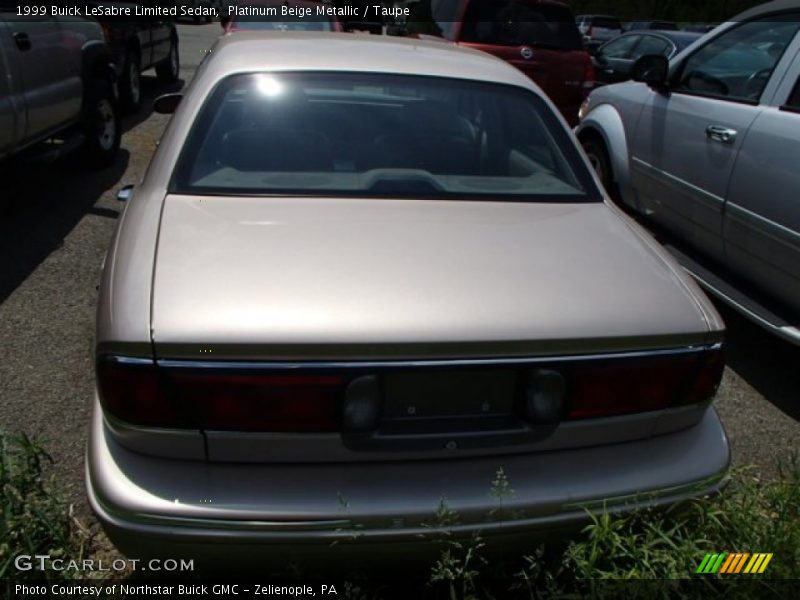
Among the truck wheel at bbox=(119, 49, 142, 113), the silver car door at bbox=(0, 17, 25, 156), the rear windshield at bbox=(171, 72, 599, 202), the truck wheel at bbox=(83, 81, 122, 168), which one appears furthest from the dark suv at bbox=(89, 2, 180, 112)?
the rear windshield at bbox=(171, 72, 599, 202)

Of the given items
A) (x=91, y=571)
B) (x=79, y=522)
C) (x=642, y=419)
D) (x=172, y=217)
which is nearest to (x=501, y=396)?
(x=642, y=419)

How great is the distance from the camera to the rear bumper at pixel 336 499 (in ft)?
5.67

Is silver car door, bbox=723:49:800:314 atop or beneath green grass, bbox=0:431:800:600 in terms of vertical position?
atop

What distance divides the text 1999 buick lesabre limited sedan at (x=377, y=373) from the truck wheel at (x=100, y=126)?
479cm

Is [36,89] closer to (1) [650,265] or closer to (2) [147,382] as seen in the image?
(2) [147,382]

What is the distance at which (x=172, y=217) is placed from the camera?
2.21 meters

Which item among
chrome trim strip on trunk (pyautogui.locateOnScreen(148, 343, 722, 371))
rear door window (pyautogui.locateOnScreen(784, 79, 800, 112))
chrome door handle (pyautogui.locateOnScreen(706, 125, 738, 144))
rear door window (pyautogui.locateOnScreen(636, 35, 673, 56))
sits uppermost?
rear door window (pyautogui.locateOnScreen(784, 79, 800, 112))

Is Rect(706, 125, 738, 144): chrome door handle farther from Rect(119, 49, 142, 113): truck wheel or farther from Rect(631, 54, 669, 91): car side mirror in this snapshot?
Rect(119, 49, 142, 113): truck wheel

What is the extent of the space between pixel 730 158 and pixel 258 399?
3212 mm

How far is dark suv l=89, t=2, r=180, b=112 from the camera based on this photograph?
8.52 meters

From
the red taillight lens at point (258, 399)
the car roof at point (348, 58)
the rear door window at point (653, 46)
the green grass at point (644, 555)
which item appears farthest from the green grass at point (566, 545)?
the rear door window at point (653, 46)

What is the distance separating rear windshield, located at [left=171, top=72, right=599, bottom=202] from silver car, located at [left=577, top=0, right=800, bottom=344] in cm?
137

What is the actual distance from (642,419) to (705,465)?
0.26 m

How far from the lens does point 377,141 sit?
273 cm
